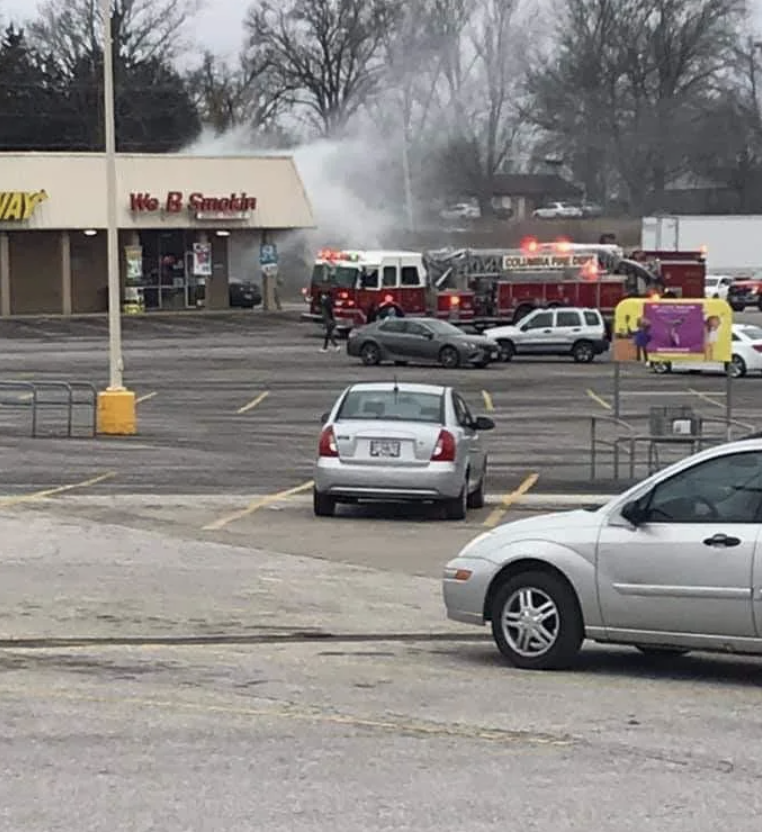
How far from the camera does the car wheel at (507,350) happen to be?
171 feet

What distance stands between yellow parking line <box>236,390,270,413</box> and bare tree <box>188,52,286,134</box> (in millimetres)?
62624

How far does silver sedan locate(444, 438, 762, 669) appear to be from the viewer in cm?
998

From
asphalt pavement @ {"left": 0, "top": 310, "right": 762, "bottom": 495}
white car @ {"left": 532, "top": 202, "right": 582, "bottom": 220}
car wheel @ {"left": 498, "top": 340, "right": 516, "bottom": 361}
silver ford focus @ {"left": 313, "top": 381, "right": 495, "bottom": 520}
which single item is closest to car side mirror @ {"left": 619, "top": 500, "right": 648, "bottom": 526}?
silver ford focus @ {"left": 313, "top": 381, "right": 495, "bottom": 520}

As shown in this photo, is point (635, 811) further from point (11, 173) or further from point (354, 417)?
point (11, 173)

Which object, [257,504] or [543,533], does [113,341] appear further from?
[543,533]

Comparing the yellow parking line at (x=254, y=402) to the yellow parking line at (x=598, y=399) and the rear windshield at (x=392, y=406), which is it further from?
the rear windshield at (x=392, y=406)

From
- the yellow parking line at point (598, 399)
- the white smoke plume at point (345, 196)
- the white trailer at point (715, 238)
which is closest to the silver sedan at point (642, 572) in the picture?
the yellow parking line at point (598, 399)

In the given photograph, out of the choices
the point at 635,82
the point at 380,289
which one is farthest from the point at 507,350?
the point at 635,82

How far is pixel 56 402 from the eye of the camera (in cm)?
3597

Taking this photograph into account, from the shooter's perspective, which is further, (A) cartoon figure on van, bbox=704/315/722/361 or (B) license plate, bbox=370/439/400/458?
(A) cartoon figure on van, bbox=704/315/722/361

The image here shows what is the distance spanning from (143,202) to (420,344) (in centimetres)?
2189

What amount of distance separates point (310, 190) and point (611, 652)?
6475cm

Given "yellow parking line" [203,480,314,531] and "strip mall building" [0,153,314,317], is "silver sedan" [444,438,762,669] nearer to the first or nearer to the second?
"yellow parking line" [203,480,314,531]

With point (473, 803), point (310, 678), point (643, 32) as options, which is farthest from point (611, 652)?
point (643, 32)
